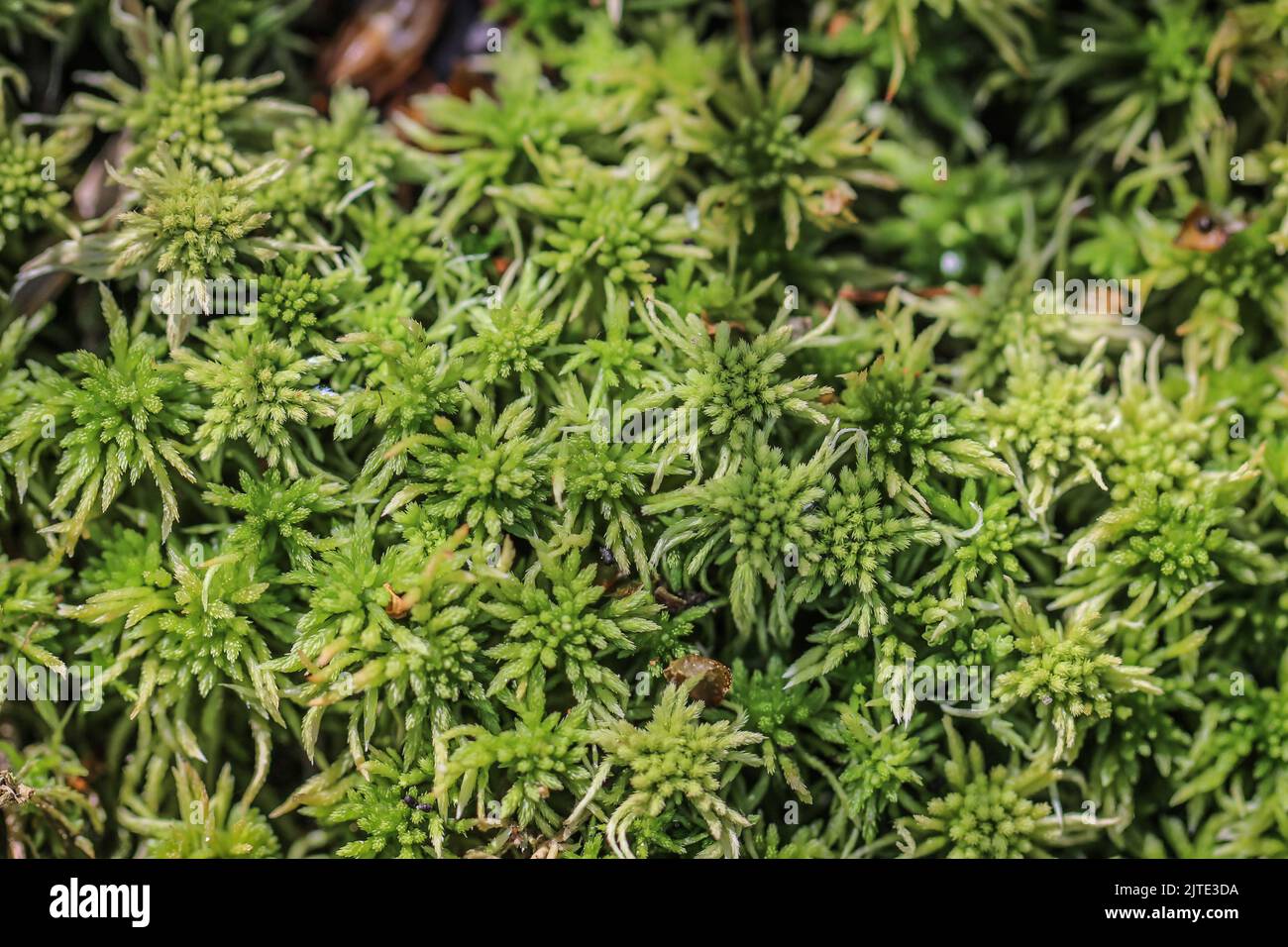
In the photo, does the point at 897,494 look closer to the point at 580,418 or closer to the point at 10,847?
the point at 580,418

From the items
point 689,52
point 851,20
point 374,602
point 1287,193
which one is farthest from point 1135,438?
→ point 374,602

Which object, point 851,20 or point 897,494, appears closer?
point 897,494

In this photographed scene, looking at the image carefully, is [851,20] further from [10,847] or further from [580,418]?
[10,847]

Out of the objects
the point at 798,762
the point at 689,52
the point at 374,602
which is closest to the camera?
the point at 374,602

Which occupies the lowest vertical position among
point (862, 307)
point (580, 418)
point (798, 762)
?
point (798, 762)

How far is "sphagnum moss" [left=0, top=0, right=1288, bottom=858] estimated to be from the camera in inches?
72.7

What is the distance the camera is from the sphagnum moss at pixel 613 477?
6.06 ft

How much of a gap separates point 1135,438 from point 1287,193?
2.09ft

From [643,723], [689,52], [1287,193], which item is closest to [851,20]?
[689,52]

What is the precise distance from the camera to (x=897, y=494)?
1.90 m

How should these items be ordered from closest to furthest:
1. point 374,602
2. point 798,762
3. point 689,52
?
point 374,602 → point 798,762 → point 689,52

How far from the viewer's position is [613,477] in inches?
73.2
